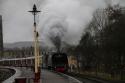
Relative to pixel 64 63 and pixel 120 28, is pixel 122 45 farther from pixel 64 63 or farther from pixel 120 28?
pixel 64 63

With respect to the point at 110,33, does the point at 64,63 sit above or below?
below

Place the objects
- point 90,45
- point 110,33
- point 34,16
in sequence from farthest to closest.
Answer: point 90,45, point 110,33, point 34,16

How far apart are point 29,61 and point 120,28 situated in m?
115

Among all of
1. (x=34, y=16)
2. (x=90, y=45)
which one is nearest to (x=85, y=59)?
(x=90, y=45)

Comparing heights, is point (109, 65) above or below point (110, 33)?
below

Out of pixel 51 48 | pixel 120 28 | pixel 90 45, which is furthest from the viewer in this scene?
pixel 90 45

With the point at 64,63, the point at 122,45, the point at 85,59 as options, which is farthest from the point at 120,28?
the point at 85,59

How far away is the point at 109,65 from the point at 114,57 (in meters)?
2.63

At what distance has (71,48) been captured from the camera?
104 meters

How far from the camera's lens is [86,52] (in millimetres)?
87000

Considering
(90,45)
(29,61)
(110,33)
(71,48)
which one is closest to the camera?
(110,33)

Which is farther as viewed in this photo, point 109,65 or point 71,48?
point 71,48

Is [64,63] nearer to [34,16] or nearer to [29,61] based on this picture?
[34,16]

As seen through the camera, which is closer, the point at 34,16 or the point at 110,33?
the point at 34,16
